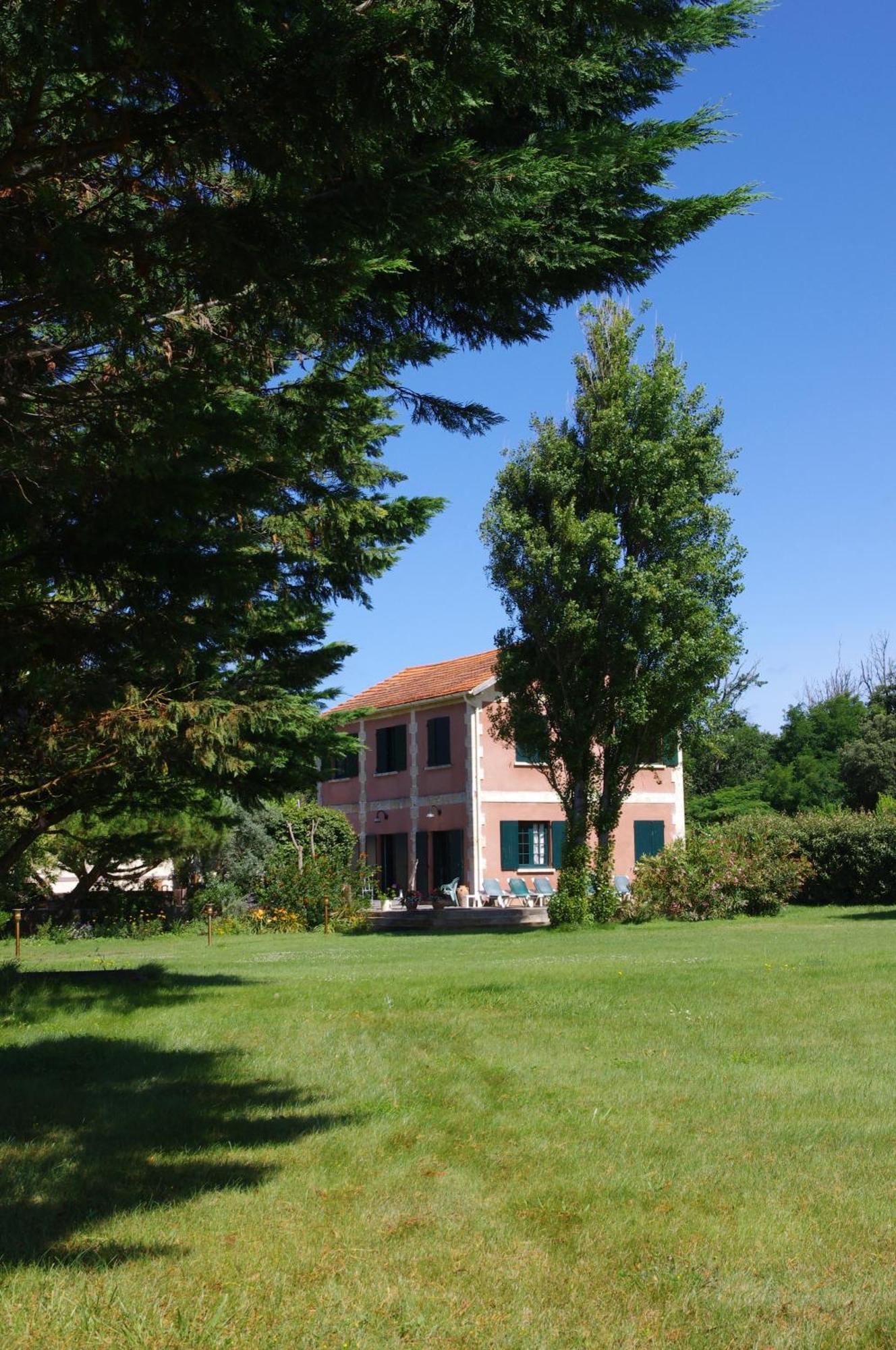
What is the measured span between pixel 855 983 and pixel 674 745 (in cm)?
1578

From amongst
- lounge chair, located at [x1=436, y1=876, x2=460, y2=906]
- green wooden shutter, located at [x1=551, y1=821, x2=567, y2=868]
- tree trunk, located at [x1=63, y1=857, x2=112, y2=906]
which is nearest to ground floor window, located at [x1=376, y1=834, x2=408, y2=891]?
lounge chair, located at [x1=436, y1=876, x2=460, y2=906]

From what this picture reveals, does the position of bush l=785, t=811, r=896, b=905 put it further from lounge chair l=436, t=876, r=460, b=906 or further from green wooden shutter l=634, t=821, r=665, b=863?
lounge chair l=436, t=876, r=460, b=906

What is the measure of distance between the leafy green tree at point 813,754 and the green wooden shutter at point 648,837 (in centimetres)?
1540

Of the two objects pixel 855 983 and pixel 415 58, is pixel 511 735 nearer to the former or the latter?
pixel 855 983

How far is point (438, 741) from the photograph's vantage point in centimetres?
3750

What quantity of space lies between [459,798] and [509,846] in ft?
6.59

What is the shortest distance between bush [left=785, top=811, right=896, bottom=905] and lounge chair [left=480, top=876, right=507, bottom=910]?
7.77 metres

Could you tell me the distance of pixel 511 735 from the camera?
29.2 metres

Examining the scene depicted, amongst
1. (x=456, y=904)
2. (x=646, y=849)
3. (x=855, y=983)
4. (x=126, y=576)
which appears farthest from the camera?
(x=646, y=849)

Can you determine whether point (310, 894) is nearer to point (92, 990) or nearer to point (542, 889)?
point (542, 889)

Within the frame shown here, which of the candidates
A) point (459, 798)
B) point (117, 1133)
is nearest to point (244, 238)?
point (117, 1133)

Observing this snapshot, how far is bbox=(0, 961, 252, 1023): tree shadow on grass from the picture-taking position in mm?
11578

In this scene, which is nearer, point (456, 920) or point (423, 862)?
point (456, 920)

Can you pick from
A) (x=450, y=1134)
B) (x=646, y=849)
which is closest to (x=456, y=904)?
(x=646, y=849)
